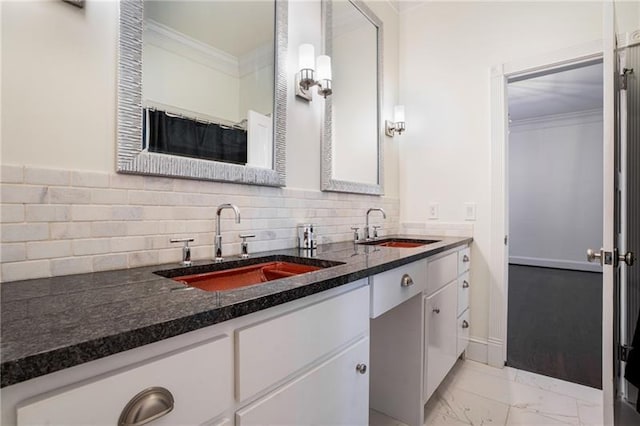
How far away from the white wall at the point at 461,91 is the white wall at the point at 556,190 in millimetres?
4098

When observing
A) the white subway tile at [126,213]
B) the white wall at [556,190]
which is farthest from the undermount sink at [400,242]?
the white wall at [556,190]

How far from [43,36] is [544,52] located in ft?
8.84

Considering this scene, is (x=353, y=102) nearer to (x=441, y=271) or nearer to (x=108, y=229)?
(x=441, y=271)

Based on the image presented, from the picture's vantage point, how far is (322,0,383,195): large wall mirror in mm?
1926

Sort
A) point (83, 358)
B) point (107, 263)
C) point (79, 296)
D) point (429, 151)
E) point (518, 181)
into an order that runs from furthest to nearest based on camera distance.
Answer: point (518, 181) < point (429, 151) < point (107, 263) < point (79, 296) < point (83, 358)

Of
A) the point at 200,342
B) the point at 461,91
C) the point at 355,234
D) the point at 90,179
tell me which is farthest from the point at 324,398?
the point at 461,91

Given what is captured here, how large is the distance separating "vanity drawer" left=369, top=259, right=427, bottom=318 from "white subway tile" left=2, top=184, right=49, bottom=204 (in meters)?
1.05

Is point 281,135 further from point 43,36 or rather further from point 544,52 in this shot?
point 544,52

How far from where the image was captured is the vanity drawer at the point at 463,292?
213cm

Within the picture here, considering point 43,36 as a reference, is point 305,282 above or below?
Answer: below

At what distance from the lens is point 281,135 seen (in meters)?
1.58

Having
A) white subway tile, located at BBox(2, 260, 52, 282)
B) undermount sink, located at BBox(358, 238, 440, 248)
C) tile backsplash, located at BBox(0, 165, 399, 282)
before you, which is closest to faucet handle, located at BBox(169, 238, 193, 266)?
tile backsplash, located at BBox(0, 165, 399, 282)

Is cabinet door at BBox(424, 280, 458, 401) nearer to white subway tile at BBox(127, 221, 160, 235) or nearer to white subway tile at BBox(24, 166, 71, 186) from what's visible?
white subway tile at BBox(127, 221, 160, 235)

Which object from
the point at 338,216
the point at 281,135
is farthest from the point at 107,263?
the point at 338,216
